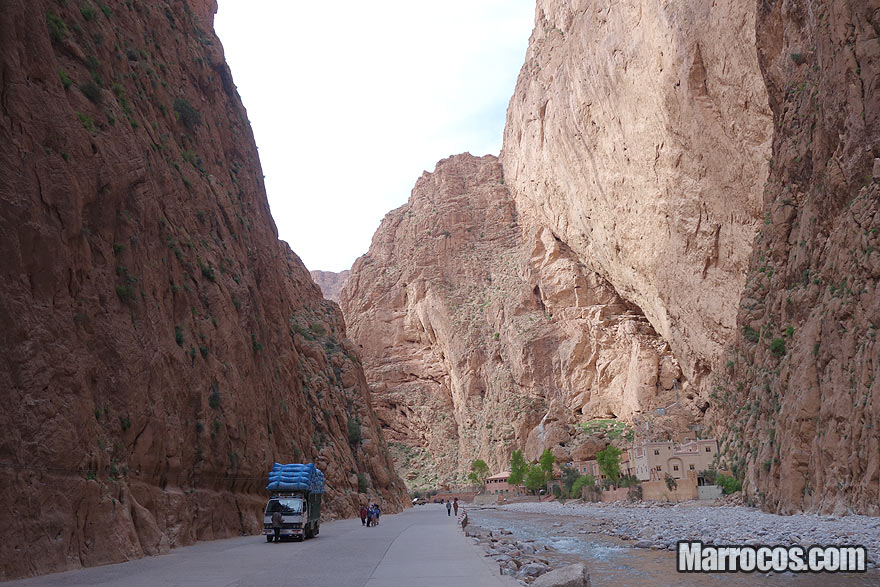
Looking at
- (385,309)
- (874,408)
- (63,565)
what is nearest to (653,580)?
(874,408)

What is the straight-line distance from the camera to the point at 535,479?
230 ft

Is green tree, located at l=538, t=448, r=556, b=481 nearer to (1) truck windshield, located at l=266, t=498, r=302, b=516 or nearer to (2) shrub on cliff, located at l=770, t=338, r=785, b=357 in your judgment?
(2) shrub on cliff, located at l=770, t=338, r=785, b=357

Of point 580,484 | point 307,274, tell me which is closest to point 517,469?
point 580,484

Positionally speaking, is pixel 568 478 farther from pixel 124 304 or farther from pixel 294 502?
pixel 124 304

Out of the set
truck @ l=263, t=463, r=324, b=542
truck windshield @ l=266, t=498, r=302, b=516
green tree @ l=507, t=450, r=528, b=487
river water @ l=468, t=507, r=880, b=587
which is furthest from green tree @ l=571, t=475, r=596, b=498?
truck windshield @ l=266, t=498, r=302, b=516

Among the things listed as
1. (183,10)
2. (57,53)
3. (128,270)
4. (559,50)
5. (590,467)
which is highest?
(559,50)

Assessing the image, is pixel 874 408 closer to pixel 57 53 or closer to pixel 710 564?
pixel 710 564

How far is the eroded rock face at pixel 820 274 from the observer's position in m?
19.8

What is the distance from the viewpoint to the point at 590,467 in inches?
2643

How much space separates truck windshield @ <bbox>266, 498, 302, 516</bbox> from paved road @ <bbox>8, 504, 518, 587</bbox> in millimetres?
2217

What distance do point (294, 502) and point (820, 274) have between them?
66.8 feet

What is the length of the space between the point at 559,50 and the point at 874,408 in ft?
210

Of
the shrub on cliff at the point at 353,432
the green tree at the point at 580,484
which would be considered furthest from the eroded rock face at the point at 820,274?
the green tree at the point at 580,484

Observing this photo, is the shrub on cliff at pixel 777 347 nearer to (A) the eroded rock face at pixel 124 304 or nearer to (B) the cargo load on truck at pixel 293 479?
(B) the cargo load on truck at pixel 293 479
